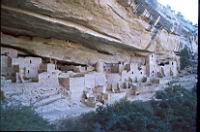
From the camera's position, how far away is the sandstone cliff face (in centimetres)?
588

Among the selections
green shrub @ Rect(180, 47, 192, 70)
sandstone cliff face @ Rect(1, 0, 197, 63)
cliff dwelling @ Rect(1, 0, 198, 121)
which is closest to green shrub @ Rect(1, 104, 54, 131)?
cliff dwelling @ Rect(1, 0, 198, 121)

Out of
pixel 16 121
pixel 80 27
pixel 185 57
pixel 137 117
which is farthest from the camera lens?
pixel 185 57

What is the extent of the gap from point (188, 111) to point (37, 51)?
3.73 meters

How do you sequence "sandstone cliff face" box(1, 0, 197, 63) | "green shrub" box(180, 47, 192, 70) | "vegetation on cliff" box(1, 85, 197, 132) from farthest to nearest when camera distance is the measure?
"green shrub" box(180, 47, 192, 70) < "sandstone cliff face" box(1, 0, 197, 63) < "vegetation on cliff" box(1, 85, 197, 132)

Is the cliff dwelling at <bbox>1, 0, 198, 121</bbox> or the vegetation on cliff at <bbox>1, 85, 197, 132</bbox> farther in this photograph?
the cliff dwelling at <bbox>1, 0, 198, 121</bbox>

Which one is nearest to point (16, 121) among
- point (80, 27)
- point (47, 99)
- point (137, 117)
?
point (137, 117)

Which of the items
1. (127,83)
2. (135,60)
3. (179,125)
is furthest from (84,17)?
(135,60)

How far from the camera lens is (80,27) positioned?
22.9 ft

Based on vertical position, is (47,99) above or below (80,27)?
below

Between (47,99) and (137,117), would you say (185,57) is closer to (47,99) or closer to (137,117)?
(47,99)

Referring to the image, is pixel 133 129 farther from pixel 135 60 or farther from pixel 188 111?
pixel 135 60

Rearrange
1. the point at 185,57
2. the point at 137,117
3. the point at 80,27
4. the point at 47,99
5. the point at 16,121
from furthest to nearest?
the point at 185,57, the point at 80,27, the point at 47,99, the point at 137,117, the point at 16,121

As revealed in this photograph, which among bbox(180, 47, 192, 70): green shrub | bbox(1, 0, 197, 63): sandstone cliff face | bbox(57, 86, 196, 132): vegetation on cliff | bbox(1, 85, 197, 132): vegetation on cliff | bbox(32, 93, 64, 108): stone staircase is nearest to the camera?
bbox(1, 85, 197, 132): vegetation on cliff

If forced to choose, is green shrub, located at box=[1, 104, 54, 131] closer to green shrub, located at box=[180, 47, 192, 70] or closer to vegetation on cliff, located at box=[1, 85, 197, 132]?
vegetation on cliff, located at box=[1, 85, 197, 132]
